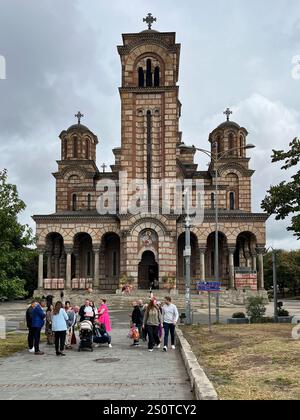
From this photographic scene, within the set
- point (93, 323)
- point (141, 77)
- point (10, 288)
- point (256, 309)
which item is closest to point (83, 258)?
point (141, 77)

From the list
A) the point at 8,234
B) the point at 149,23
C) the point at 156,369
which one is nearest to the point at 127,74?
the point at 149,23

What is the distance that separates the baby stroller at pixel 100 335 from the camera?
17.7m

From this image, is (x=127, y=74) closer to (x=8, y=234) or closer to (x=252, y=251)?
(x=252, y=251)

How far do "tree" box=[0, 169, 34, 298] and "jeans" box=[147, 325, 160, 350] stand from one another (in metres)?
4.91

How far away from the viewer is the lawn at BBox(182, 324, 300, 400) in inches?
347

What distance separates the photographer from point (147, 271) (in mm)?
52375

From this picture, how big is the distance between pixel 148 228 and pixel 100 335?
104 ft

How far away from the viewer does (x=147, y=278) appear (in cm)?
5247

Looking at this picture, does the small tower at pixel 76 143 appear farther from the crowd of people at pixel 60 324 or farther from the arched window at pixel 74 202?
the crowd of people at pixel 60 324

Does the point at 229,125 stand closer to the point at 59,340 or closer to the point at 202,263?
the point at 202,263

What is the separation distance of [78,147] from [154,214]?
16203mm

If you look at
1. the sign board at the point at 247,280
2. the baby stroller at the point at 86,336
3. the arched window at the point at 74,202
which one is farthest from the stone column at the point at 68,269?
the baby stroller at the point at 86,336

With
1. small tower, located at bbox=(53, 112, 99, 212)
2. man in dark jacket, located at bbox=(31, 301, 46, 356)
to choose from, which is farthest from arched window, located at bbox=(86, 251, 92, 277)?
man in dark jacket, located at bbox=(31, 301, 46, 356)
